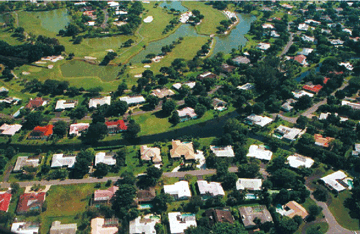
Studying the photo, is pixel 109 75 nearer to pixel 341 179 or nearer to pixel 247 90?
pixel 247 90

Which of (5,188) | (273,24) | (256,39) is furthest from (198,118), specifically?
(273,24)

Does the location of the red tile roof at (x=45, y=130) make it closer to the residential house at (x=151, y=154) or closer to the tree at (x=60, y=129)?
the tree at (x=60, y=129)

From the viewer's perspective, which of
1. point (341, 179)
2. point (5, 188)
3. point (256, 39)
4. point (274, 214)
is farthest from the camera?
point (256, 39)

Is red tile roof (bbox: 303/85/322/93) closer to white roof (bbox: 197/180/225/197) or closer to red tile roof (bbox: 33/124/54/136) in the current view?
white roof (bbox: 197/180/225/197)

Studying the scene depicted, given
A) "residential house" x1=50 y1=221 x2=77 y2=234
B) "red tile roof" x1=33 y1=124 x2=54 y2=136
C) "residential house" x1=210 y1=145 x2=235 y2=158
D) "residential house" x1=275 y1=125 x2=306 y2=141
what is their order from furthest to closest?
1. "residential house" x1=275 y1=125 x2=306 y2=141
2. "red tile roof" x1=33 y1=124 x2=54 y2=136
3. "residential house" x1=210 y1=145 x2=235 y2=158
4. "residential house" x1=50 y1=221 x2=77 y2=234

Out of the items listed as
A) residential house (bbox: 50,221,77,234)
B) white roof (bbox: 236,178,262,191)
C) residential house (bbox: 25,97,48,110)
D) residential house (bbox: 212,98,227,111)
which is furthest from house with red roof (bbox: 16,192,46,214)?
residential house (bbox: 212,98,227,111)
